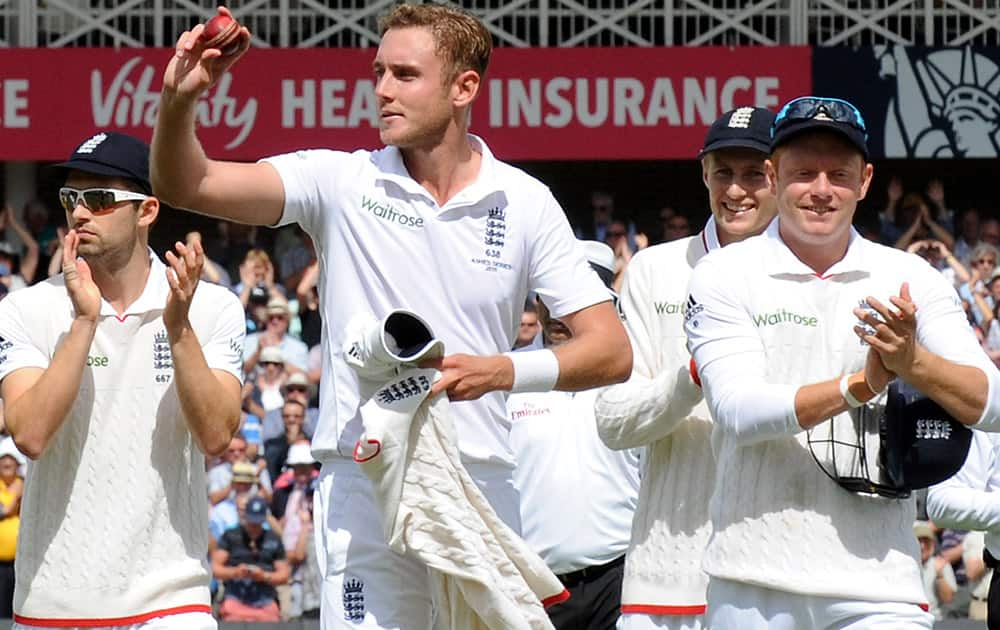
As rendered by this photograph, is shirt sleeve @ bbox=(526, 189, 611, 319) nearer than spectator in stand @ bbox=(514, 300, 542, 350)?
Yes

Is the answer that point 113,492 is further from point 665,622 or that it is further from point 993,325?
point 993,325

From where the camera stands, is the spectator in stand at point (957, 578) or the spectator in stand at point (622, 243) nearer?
the spectator in stand at point (957, 578)

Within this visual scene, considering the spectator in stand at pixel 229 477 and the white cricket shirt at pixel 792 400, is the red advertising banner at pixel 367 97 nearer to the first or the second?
the spectator in stand at pixel 229 477

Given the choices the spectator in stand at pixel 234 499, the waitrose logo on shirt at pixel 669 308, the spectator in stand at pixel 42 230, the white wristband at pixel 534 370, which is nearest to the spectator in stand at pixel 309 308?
the spectator in stand at pixel 234 499

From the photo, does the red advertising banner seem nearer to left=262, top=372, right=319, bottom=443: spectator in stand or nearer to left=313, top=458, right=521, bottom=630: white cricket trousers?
left=262, top=372, right=319, bottom=443: spectator in stand

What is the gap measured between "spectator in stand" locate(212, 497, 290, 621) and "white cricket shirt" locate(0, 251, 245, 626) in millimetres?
7990

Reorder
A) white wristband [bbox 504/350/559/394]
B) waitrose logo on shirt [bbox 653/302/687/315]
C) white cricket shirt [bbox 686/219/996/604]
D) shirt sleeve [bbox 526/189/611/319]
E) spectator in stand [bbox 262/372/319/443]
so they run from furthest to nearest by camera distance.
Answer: spectator in stand [bbox 262/372/319/443], waitrose logo on shirt [bbox 653/302/687/315], shirt sleeve [bbox 526/189/611/319], white wristband [bbox 504/350/559/394], white cricket shirt [bbox 686/219/996/604]

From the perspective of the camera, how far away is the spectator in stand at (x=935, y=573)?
14312 millimetres

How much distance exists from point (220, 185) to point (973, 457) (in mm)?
4147

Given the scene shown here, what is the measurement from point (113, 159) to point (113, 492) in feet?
3.54

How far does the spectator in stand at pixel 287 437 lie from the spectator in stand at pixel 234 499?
1.02 ft

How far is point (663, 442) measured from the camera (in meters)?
6.80

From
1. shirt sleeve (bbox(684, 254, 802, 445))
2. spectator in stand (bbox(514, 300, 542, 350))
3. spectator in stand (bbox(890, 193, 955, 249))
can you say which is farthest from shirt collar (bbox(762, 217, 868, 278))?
spectator in stand (bbox(890, 193, 955, 249))

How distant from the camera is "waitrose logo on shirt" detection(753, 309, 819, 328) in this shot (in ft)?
17.9
